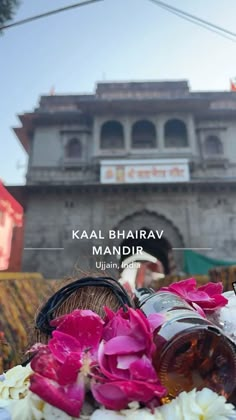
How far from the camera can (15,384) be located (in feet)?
1.61

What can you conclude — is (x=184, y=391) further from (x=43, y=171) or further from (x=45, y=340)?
(x=43, y=171)

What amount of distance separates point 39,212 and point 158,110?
3393 mm

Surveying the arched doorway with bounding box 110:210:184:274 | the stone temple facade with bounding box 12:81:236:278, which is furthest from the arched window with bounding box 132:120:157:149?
the arched doorway with bounding box 110:210:184:274

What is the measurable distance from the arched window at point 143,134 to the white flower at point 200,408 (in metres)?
6.60

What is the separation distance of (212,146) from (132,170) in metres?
1.81

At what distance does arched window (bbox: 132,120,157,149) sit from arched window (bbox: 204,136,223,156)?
155 centimetres

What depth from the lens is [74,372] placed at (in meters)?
0.39

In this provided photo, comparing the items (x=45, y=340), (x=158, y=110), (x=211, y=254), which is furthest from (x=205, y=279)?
(x=158, y=110)

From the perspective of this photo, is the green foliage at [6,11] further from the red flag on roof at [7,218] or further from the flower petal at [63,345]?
the flower petal at [63,345]

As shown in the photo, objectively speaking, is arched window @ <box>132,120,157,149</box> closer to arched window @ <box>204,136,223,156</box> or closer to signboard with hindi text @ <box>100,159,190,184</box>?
arched window @ <box>204,136,223,156</box>

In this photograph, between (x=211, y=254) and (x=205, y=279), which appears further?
(x=211, y=254)

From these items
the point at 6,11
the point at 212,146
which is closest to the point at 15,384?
the point at 6,11

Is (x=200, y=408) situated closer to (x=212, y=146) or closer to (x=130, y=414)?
(x=130, y=414)

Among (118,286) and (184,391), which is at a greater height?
(118,286)
